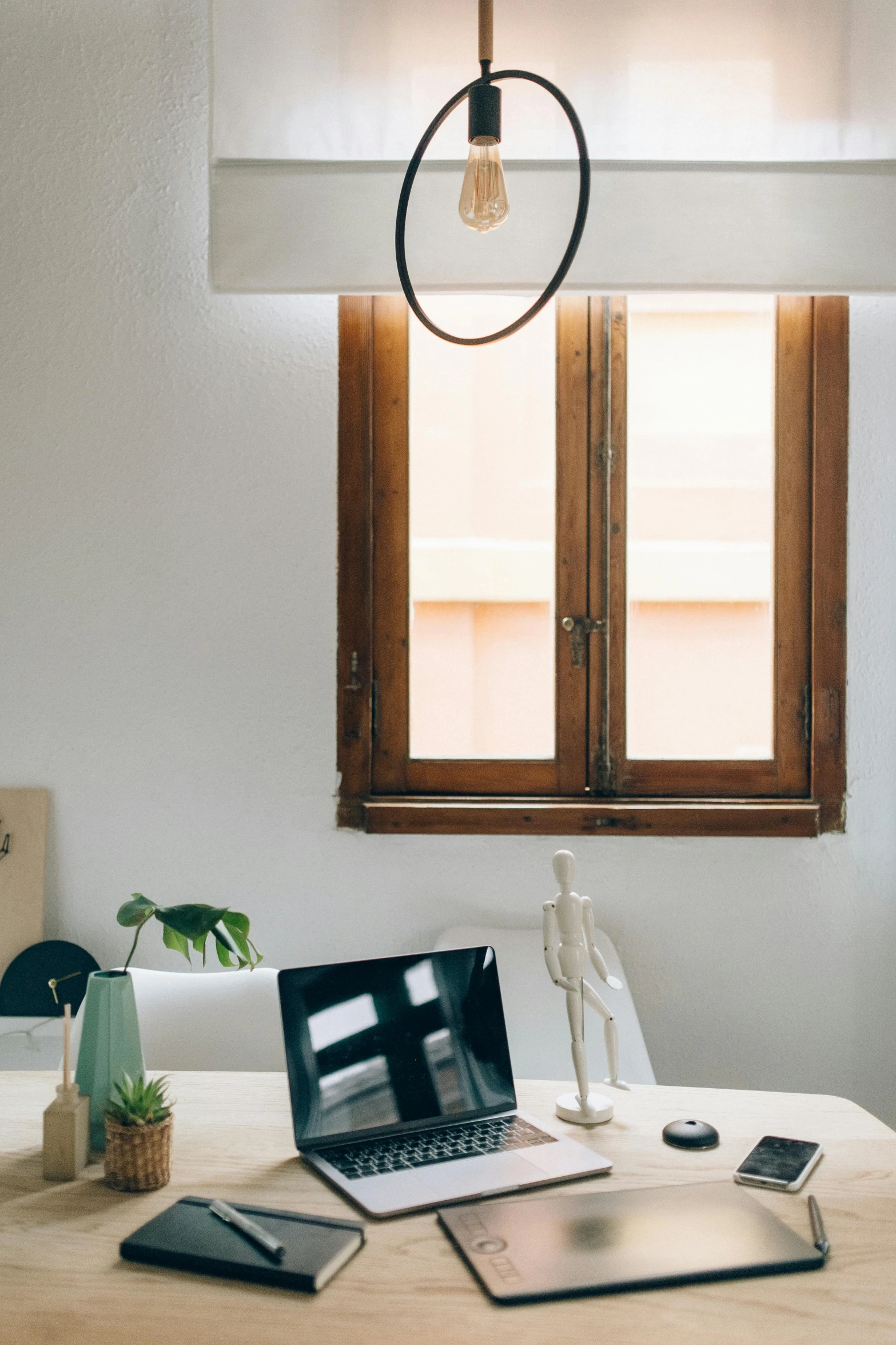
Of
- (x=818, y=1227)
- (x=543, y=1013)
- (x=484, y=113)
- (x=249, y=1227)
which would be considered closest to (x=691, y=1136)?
(x=818, y=1227)

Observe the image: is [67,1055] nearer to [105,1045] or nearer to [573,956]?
[105,1045]

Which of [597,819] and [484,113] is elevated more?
[484,113]

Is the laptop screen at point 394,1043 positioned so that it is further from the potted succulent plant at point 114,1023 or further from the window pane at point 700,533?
the window pane at point 700,533

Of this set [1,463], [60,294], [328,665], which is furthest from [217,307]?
[328,665]

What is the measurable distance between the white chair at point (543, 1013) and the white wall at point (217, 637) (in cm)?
10

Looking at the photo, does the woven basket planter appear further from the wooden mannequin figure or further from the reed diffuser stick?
the wooden mannequin figure

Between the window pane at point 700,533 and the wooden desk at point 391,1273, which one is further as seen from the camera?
the window pane at point 700,533

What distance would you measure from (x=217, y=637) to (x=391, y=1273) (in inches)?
66.4

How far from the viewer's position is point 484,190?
1.18 m

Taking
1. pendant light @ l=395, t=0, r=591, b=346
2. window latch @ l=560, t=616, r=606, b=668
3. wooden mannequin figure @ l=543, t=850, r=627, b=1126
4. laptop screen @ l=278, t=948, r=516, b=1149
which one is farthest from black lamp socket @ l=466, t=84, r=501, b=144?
window latch @ l=560, t=616, r=606, b=668

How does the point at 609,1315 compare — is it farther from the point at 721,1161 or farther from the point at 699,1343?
the point at 721,1161

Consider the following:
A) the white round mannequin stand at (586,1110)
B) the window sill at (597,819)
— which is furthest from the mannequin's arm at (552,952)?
the window sill at (597,819)

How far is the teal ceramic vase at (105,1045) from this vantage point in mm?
1321

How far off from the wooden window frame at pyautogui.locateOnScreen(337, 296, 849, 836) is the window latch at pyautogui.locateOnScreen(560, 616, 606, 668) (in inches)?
0.6
